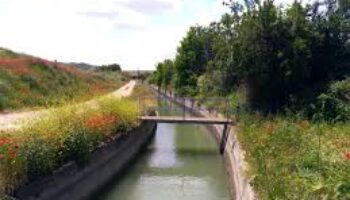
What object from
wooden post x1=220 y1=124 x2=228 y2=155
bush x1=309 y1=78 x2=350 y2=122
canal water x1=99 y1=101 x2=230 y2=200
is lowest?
canal water x1=99 y1=101 x2=230 y2=200

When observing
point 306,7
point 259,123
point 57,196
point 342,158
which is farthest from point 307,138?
point 306,7

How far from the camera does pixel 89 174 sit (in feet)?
57.3

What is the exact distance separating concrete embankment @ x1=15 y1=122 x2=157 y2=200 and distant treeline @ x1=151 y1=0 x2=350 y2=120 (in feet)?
18.7

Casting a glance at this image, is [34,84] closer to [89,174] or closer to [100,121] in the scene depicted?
[100,121]

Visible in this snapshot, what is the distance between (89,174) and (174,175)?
17.5 ft

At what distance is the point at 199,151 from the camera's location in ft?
92.7

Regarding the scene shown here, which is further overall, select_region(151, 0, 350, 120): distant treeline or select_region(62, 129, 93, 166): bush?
A: select_region(151, 0, 350, 120): distant treeline

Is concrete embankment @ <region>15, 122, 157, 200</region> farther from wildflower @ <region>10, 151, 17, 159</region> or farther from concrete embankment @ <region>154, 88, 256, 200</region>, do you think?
concrete embankment @ <region>154, 88, 256, 200</region>

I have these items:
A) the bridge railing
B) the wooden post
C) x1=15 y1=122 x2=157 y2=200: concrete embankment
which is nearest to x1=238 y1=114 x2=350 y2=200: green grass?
x1=15 y1=122 x2=157 y2=200: concrete embankment

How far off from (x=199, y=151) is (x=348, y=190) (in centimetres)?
1826

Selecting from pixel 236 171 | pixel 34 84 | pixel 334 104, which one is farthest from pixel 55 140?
pixel 34 84

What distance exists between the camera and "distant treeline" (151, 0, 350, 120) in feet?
87.0

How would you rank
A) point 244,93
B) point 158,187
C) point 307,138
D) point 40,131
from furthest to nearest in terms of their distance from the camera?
point 244,93 → point 158,187 → point 307,138 → point 40,131

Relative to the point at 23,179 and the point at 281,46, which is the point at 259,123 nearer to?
the point at 281,46
